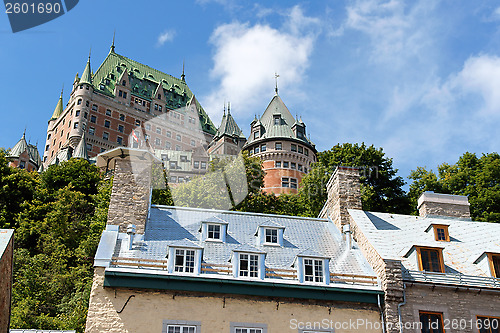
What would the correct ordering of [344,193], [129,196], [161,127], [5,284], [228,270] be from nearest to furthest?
[5,284], [228,270], [129,196], [344,193], [161,127]

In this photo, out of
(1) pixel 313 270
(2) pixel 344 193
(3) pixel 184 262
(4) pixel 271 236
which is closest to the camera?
(3) pixel 184 262

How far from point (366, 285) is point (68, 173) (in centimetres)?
5275

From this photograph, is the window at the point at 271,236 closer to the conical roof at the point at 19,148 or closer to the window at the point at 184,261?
the window at the point at 184,261

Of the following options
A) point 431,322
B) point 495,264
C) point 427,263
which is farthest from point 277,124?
point 431,322

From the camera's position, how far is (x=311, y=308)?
19125mm

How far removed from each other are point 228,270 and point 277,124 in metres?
61.5

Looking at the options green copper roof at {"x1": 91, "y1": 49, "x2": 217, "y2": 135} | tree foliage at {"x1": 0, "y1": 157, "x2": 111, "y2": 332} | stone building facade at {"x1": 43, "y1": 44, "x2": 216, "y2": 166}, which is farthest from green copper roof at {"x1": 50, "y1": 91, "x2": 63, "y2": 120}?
tree foliage at {"x1": 0, "y1": 157, "x2": 111, "y2": 332}

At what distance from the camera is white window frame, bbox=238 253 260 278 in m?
19.4

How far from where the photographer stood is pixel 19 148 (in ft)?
327

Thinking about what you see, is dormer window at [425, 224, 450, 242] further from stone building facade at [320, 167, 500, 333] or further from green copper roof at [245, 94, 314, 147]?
green copper roof at [245, 94, 314, 147]

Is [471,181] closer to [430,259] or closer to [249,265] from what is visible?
[430,259]

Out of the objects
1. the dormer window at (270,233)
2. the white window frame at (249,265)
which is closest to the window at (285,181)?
the dormer window at (270,233)

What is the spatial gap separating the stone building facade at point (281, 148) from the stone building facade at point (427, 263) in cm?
5087

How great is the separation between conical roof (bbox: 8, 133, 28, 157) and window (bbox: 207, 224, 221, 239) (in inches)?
3344
